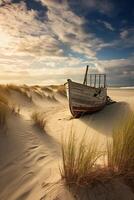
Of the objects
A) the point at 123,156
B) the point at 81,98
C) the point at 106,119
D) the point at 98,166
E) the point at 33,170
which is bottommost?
the point at 106,119

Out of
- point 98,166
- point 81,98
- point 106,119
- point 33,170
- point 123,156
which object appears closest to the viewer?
point 123,156

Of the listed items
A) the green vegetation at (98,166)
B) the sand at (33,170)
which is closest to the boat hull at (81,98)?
the sand at (33,170)

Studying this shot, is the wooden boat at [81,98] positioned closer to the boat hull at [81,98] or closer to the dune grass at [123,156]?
the boat hull at [81,98]

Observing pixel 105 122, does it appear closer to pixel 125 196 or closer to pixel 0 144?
pixel 0 144

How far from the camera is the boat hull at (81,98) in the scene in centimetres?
945

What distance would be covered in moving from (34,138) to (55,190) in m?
2.59

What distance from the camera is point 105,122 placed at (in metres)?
8.80

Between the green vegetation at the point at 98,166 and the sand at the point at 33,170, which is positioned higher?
the green vegetation at the point at 98,166

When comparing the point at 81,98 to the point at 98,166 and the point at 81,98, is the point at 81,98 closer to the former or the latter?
the point at 81,98

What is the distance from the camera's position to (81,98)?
31.7ft

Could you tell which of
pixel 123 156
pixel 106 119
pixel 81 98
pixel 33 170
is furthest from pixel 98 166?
pixel 81 98

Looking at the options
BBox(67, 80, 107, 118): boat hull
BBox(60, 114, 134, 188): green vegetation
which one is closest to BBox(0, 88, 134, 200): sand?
BBox(60, 114, 134, 188): green vegetation

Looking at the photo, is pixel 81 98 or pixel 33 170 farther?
pixel 81 98

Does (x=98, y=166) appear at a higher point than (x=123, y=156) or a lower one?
lower
